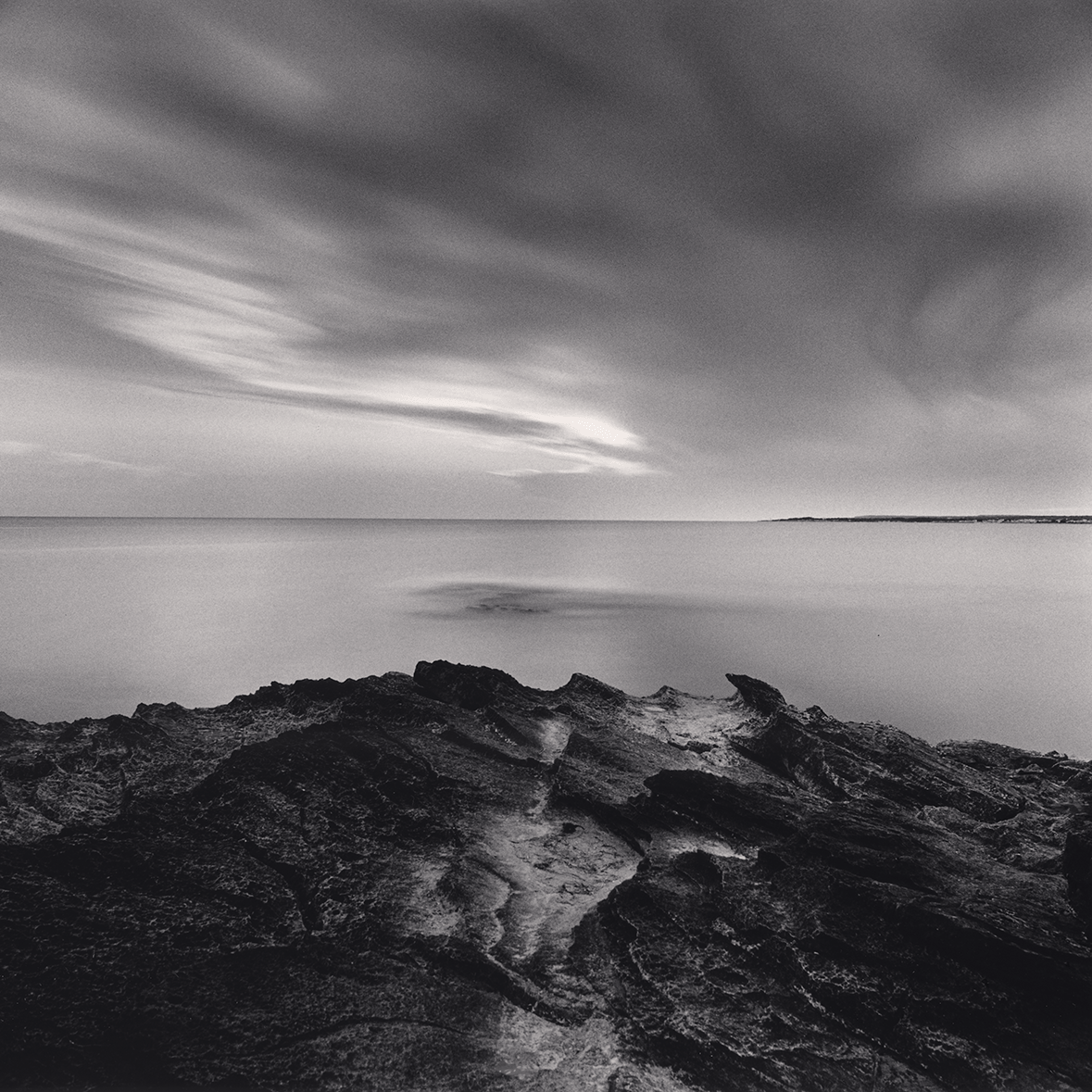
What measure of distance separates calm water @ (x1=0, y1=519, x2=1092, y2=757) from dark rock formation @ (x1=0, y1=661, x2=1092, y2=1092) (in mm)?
13277

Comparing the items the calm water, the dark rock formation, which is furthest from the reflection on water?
the dark rock formation

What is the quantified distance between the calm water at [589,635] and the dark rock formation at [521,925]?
13277 millimetres

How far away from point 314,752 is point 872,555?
10768 cm

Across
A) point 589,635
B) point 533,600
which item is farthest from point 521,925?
point 533,600

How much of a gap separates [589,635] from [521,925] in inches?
1062

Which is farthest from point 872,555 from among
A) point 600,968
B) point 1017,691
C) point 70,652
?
point 600,968

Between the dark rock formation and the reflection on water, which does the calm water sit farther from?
the dark rock formation

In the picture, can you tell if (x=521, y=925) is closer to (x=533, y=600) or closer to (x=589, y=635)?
(x=589, y=635)

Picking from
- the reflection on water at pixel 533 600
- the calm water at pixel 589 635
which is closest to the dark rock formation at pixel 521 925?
the calm water at pixel 589 635

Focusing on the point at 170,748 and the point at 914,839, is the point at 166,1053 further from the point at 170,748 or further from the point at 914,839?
the point at 914,839

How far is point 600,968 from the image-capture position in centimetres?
661

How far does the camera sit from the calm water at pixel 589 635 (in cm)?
2327

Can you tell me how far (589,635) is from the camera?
112ft

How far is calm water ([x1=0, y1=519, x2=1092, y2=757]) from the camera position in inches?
916
